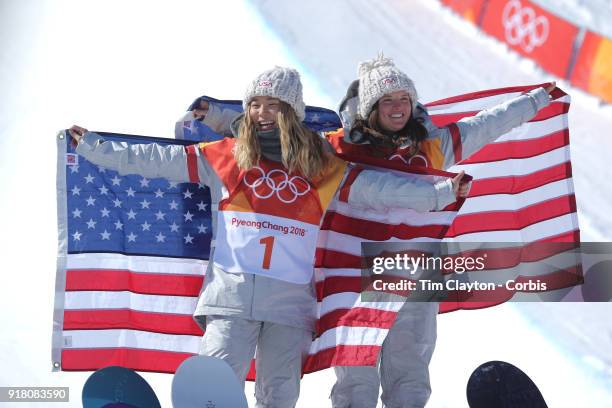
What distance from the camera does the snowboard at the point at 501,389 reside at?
3.52m

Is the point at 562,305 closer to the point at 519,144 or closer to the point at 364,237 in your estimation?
the point at 519,144

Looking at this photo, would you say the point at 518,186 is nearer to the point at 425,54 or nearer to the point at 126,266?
the point at 126,266

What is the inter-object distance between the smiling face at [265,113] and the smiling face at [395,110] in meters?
0.44

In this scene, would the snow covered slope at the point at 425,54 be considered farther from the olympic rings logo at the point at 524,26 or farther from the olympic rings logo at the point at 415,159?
the olympic rings logo at the point at 415,159

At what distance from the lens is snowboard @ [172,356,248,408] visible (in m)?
3.37

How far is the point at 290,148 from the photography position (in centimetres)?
379

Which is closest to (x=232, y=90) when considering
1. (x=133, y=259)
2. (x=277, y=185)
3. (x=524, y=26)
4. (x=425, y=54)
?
(x=425, y=54)

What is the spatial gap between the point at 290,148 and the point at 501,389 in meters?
1.13

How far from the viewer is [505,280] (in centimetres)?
431

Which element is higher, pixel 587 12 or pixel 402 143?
pixel 587 12

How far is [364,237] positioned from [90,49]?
381 centimetres

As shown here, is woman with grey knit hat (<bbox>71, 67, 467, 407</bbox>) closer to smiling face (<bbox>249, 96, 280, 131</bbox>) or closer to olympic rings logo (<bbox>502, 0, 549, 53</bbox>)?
smiling face (<bbox>249, 96, 280, 131</bbox>)

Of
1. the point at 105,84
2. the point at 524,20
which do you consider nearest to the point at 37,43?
the point at 105,84

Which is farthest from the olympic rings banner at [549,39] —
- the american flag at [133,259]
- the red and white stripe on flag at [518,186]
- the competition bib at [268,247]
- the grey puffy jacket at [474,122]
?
the competition bib at [268,247]
